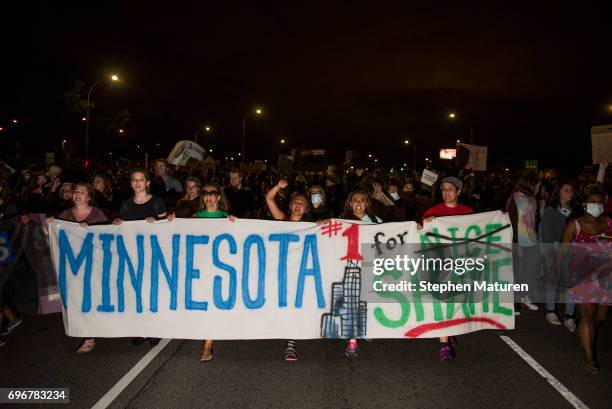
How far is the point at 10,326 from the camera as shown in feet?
18.4

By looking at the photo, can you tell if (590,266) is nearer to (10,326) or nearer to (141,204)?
(141,204)

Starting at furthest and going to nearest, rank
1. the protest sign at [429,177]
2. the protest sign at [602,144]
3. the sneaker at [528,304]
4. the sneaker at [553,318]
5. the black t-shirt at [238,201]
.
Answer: the protest sign at [429,177]
the protest sign at [602,144]
the black t-shirt at [238,201]
the sneaker at [528,304]
the sneaker at [553,318]

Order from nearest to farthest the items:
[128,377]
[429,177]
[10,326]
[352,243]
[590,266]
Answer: [128,377], [590,266], [352,243], [10,326], [429,177]

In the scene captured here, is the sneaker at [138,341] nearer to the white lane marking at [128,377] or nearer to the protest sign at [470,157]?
the white lane marking at [128,377]

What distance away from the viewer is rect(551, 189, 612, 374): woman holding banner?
14.9 feet

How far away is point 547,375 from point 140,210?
14.1ft

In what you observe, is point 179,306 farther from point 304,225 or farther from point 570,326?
point 570,326

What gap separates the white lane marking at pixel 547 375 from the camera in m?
3.85

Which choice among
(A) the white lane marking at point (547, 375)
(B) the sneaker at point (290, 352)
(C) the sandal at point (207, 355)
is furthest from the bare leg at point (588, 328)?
(C) the sandal at point (207, 355)

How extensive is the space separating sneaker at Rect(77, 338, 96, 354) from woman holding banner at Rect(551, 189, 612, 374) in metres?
4.70

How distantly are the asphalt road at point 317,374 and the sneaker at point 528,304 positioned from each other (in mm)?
1185

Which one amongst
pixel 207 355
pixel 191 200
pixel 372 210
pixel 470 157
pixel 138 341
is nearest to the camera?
pixel 207 355

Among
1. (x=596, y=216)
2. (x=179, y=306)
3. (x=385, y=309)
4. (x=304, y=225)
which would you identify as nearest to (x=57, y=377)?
(x=179, y=306)

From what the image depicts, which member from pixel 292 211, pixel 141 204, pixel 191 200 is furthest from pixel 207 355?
pixel 191 200
